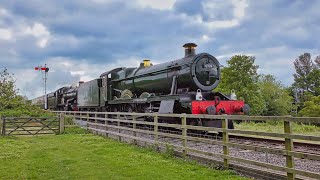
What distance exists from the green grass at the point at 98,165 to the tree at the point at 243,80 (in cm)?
3657

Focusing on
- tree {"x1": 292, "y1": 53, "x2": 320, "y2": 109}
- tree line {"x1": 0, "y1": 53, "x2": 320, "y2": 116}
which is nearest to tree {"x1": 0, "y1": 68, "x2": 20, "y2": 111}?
tree line {"x1": 0, "y1": 53, "x2": 320, "y2": 116}

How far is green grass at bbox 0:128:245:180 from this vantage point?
7.09 m

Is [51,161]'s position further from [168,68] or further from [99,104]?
[99,104]

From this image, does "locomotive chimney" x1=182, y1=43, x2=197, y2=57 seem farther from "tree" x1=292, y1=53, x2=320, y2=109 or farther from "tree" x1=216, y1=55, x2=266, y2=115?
"tree" x1=292, y1=53, x2=320, y2=109

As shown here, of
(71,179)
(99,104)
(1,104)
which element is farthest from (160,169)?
(1,104)

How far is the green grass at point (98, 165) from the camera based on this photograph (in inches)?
279

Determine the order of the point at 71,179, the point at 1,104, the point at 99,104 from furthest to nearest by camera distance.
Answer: the point at 1,104
the point at 99,104
the point at 71,179

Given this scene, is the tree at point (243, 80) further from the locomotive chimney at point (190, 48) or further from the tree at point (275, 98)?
the locomotive chimney at point (190, 48)

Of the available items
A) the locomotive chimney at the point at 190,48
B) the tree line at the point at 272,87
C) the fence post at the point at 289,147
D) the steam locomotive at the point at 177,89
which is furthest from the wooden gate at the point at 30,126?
the tree line at the point at 272,87

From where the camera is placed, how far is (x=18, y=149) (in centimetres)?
1161

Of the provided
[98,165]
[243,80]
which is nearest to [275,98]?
[243,80]

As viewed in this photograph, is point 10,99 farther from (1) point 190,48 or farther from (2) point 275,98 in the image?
(2) point 275,98

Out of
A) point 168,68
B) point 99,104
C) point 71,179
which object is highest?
point 168,68

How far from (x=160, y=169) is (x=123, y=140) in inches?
242
